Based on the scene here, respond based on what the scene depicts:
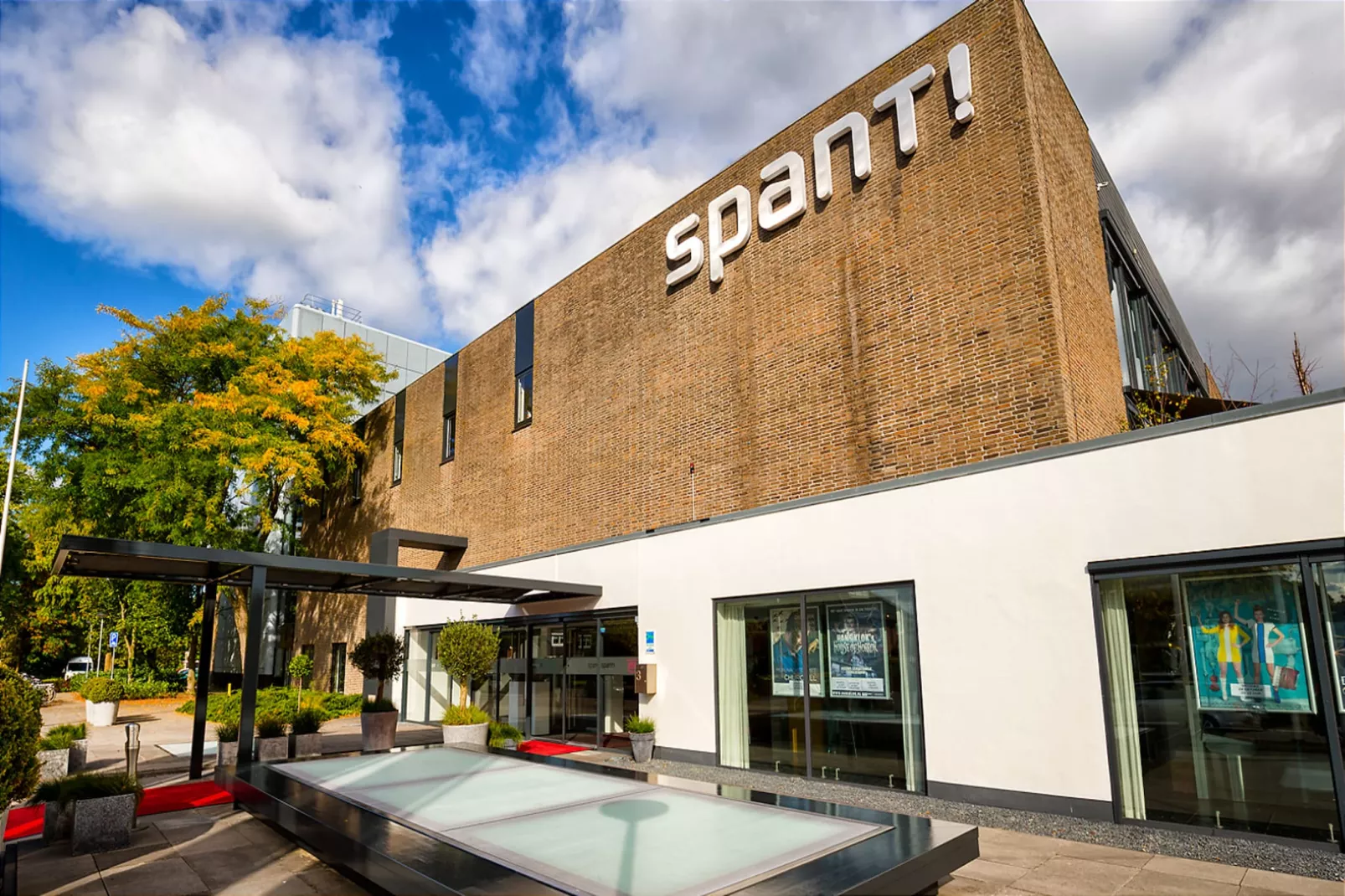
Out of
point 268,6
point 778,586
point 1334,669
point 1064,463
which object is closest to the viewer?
point 1334,669

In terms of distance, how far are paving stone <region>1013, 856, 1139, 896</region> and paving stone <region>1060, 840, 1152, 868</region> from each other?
0.12m

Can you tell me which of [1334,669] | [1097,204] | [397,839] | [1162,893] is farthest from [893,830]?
[1097,204]

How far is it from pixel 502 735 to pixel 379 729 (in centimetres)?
228

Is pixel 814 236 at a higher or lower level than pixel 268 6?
lower

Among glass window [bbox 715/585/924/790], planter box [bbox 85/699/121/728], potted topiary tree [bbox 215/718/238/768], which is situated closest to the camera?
glass window [bbox 715/585/924/790]

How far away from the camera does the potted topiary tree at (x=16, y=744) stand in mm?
5926

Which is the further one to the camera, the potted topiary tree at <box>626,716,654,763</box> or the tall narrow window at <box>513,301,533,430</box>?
the tall narrow window at <box>513,301,533,430</box>

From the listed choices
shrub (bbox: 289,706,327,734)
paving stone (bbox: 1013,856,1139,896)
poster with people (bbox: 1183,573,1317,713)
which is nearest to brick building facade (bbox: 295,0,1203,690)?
poster with people (bbox: 1183,573,1317,713)

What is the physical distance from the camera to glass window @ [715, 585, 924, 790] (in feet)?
32.2

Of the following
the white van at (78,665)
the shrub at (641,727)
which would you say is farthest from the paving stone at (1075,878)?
the white van at (78,665)

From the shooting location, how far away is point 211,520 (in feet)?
82.4

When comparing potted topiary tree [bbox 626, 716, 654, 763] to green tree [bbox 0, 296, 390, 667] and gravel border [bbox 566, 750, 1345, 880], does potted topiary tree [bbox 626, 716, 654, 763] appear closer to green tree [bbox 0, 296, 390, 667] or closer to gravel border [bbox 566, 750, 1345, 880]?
gravel border [bbox 566, 750, 1345, 880]

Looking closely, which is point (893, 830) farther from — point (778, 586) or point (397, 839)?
point (778, 586)

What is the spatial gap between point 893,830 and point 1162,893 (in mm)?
1996
